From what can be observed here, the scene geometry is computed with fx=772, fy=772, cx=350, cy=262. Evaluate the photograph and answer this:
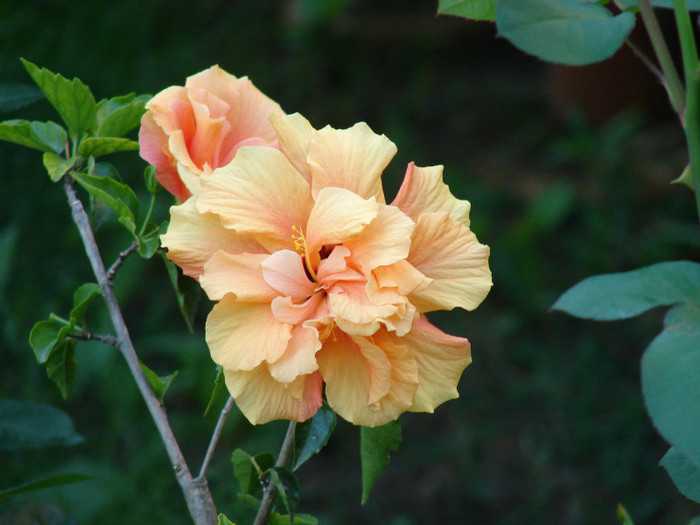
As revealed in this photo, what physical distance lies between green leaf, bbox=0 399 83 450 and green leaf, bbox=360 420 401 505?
1.07 ft

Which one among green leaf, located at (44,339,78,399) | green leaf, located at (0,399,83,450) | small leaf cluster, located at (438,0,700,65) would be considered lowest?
green leaf, located at (0,399,83,450)

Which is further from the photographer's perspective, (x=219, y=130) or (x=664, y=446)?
(x=664, y=446)

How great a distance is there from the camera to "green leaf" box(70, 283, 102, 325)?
0.57 metres

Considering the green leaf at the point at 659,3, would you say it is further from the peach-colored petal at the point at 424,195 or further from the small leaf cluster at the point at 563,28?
the peach-colored petal at the point at 424,195

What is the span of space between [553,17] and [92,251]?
38 centimetres

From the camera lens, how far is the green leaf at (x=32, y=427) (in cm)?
74

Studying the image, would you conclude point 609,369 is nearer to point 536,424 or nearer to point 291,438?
point 536,424

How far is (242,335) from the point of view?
1.65 feet

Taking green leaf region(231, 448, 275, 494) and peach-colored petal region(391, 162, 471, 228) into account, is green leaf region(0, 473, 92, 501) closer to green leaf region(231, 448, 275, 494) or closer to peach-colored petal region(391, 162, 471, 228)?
green leaf region(231, 448, 275, 494)

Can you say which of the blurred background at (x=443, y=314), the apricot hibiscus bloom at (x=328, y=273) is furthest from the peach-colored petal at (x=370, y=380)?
the blurred background at (x=443, y=314)

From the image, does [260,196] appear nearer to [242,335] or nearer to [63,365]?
[242,335]

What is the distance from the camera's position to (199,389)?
1.80 meters

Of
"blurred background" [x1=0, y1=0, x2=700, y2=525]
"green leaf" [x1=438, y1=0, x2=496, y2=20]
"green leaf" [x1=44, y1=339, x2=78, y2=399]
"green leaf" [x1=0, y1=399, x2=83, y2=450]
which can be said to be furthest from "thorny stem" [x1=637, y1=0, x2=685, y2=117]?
"blurred background" [x1=0, y1=0, x2=700, y2=525]

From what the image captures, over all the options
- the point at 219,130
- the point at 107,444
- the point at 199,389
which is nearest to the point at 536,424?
the point at 199,389
